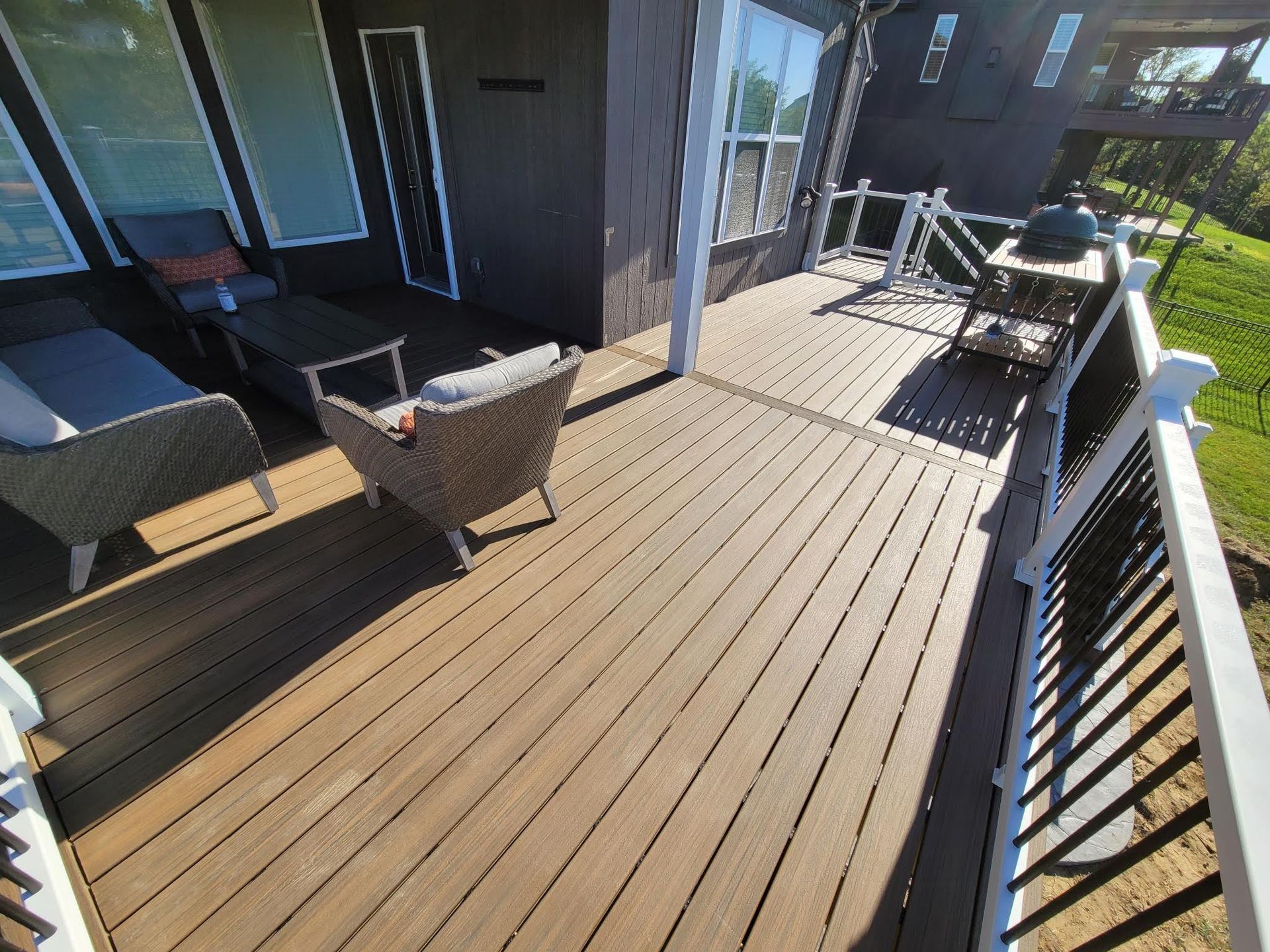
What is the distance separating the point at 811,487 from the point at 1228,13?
43.5 ft

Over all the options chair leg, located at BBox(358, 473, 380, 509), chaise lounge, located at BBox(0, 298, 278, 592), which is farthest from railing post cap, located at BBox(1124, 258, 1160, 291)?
chaise lounge, located at BBox(0, 298, 278, 592)

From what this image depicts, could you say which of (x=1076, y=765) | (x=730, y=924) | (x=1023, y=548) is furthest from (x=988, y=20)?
(x=730, y=924)

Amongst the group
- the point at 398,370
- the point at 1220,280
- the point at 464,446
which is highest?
the point at 464,446

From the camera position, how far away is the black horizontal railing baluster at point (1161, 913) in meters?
0.65

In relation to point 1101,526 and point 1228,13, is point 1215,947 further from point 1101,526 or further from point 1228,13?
point 1228,13

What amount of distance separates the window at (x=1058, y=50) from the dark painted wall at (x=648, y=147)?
24.5 feet

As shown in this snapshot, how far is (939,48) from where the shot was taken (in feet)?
34.2

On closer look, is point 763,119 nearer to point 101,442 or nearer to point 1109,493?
point 1109,493

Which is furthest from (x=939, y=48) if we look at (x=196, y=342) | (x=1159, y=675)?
(x=1159, y=675)

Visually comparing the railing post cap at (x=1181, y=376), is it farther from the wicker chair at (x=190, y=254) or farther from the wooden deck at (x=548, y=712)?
the wicker chair at (x=190, y=254)

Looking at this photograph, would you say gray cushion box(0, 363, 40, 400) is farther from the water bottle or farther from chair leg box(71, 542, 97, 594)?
the water bottle

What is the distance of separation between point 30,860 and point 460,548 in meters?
1.25

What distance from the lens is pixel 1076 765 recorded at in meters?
1.99

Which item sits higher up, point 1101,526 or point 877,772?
point 1101,526
